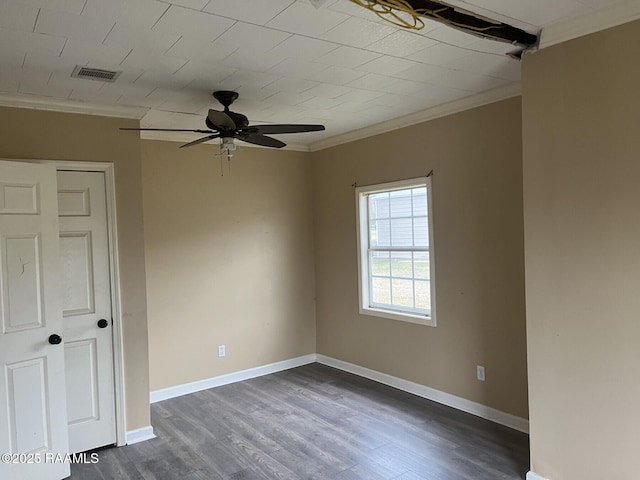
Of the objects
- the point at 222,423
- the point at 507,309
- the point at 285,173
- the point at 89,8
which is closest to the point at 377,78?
the point at 89,8

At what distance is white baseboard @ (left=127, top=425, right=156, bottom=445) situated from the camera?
11.7ft

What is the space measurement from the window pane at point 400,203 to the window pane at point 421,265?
42 centimetres

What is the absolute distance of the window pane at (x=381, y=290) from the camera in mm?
4711

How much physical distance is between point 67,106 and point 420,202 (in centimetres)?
307

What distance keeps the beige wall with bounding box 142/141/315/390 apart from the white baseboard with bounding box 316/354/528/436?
685mm

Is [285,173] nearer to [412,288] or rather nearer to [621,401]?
[412,288]

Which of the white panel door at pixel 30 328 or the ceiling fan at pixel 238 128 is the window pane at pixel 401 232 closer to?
the ceiling fan at pixel 238 128

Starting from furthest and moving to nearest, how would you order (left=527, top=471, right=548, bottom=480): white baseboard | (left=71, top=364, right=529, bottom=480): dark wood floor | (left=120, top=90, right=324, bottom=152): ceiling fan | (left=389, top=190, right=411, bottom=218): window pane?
(left=389, top=190, right=411, bottom=218): window pane < (left=71, top=364, right=529, bottom=480): dark wood floor < (left=120, top=90, right=324, bottom=152): ceiling fan < (left=527, top=471, right=548, bottom=480): white baseboard

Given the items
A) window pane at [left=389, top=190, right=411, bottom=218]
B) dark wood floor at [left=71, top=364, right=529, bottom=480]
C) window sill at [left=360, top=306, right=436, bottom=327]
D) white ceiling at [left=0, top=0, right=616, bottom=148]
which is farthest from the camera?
window pane at [left=389, top=190, right=411, bottom=218]

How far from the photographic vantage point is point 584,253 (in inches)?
95.3

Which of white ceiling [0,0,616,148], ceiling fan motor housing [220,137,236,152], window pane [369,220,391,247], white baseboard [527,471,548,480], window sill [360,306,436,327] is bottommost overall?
white baseboard [527,471,548,480]

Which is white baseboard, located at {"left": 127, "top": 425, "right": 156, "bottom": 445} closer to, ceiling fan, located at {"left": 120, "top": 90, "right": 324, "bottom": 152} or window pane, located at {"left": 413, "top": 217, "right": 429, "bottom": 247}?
ceiling fan, located at {"left": 120, "top": 90, "right": 324, "bottom": 152}

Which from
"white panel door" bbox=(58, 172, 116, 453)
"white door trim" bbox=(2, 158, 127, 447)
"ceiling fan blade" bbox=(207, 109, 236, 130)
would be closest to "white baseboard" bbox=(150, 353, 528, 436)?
"white door trim" bbox=(2, 158, 127, 447)

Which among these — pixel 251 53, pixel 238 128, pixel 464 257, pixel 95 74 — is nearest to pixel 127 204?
pixel 95 74
